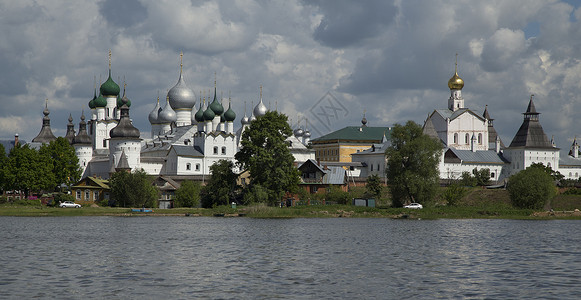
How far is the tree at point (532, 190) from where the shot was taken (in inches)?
2395

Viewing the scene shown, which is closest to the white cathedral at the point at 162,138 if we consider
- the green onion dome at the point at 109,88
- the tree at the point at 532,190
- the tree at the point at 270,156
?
the green onion dome at the point at 109,88

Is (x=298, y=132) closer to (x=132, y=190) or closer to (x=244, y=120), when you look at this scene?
(x=244, y=120)

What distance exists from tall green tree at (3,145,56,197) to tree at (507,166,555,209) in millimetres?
42663

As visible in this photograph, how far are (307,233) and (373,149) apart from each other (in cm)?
6429

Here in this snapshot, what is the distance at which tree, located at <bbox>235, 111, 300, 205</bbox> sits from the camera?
63.1 metres

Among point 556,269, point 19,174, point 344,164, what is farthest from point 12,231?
point 344,164

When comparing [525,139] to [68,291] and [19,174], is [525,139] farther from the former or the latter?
[68,291]

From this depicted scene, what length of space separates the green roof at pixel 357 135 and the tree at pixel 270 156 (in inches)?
2569

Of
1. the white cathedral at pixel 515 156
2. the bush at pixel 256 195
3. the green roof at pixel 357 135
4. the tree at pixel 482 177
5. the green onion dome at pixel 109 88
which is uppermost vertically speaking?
the green onion dome at pixel 109 88

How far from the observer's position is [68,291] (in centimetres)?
2184

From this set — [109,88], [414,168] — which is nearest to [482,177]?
[414,168]

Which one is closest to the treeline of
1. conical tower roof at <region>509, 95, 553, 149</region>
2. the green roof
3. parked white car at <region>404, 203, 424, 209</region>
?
parked white car at <region>404, 203, 424, 209</region>

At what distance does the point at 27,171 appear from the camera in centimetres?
7600

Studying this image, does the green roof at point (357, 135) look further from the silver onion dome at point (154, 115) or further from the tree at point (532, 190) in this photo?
the tree at point (532, 190)
